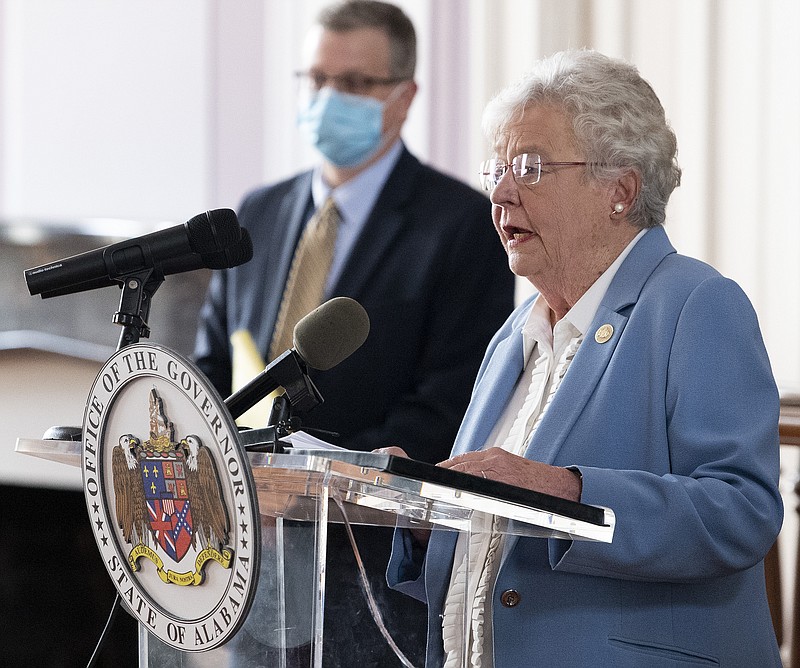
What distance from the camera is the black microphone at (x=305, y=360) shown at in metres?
1.34

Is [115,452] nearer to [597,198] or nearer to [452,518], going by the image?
[452,518]

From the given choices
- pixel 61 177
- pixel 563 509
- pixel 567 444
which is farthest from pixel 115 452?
pixel 61 177

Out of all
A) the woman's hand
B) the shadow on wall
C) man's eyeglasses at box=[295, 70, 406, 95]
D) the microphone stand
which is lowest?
the shadow on wall

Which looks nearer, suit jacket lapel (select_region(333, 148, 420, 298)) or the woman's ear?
the woman's ear

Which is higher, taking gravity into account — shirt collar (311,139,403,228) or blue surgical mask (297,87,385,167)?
blue surgical mask (297,87,385,167)

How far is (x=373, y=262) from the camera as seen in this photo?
9.77 feet

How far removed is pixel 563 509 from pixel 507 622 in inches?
15.8

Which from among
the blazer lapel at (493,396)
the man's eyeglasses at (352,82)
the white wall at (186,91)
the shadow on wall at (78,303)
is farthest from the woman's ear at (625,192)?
the white wall at (186,91)

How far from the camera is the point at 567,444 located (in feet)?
5.55

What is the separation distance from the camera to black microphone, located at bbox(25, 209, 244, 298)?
141 cm

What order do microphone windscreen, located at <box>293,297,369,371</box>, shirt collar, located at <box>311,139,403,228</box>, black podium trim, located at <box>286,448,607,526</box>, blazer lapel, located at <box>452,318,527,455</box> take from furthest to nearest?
1. shirt collar, located at <box>311,139,403,228</box>
2. blazer lapel, located at <box>452,318,527,455</box>
3. microphone windscreen, located at <box>293,297,369,371</box>
4. black podium trim, located at <box>286,448,607,526</box>

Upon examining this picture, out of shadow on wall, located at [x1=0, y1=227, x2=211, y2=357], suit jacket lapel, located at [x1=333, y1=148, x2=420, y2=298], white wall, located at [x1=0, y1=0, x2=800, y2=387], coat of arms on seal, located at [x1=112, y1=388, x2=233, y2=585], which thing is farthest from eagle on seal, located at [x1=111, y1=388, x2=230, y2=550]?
white wall, located at [x1=0, y1=0, x2=800, y2=387]

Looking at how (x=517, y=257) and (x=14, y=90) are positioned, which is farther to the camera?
(x=14, y=90)

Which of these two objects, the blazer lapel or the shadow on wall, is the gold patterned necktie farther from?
the blazer lapel
